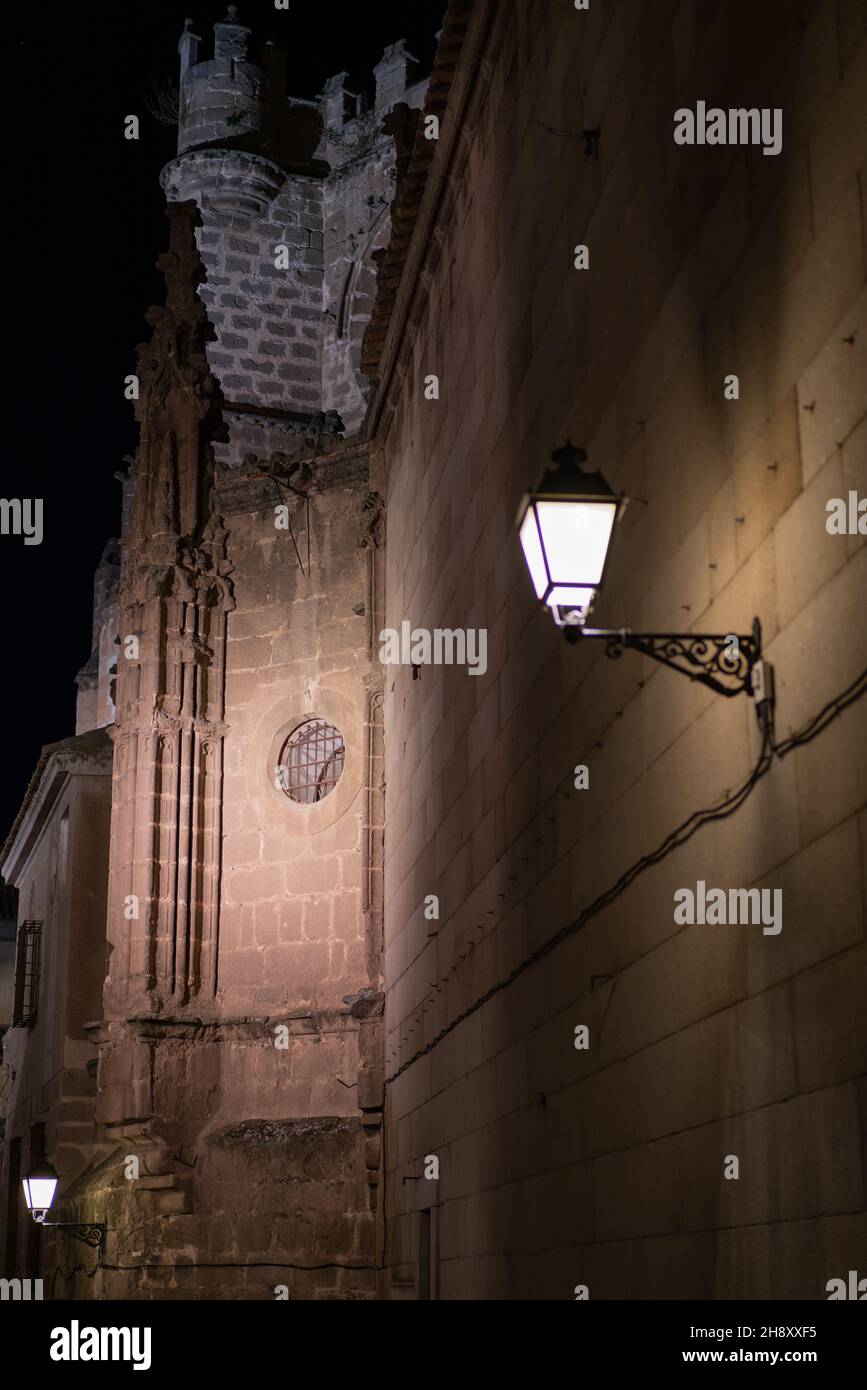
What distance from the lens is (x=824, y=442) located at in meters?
5.34

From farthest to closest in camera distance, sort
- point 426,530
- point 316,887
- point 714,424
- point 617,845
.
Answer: point 316,887
point 426,530
point 617,845
point 714,424

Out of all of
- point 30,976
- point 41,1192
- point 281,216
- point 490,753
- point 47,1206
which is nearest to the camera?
point 490,753

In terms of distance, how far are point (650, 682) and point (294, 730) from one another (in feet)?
34.4

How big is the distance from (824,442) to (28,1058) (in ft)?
64.7

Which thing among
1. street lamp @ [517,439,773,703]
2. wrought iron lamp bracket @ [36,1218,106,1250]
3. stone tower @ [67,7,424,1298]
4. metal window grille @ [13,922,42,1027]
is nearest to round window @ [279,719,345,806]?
stone tower @ [67,7,424,1298]

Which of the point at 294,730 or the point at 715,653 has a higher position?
the point at 294,730

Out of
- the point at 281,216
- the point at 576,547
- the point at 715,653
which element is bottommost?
the point at 715,653

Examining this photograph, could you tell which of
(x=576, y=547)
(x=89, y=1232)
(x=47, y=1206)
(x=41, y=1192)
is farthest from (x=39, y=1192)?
(x=576, y=547)

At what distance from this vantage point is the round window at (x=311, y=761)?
17125 mm

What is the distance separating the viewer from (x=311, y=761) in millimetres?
17250

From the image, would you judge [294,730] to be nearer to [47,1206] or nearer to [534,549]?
[47,1206]

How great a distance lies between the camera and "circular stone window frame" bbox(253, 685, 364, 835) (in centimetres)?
1688
